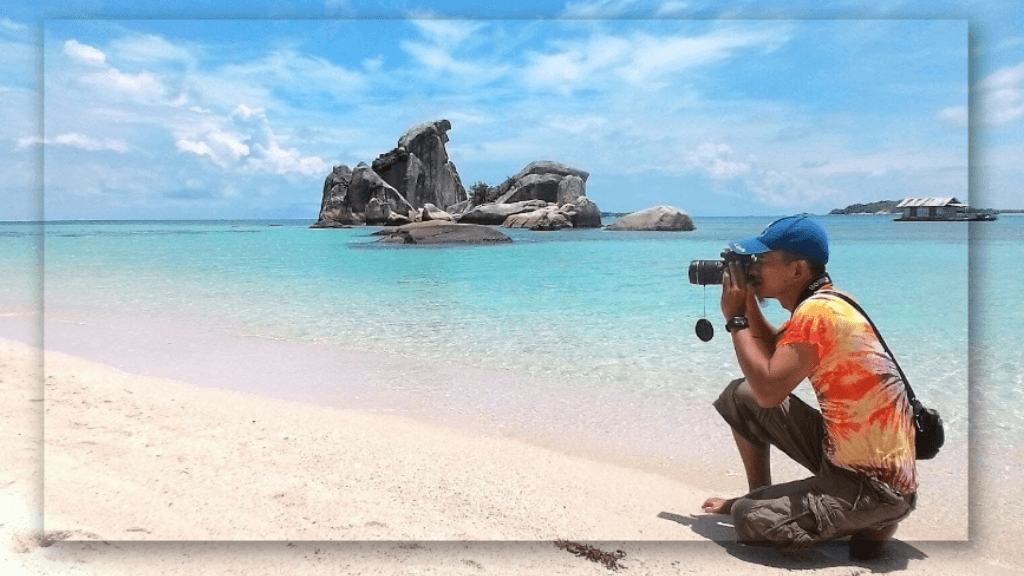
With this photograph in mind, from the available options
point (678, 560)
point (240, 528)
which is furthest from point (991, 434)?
point (240, 528)

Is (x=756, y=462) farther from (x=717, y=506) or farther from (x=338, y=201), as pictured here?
(x=338, y=201)

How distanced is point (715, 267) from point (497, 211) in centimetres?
3994

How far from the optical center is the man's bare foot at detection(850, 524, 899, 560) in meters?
2.43

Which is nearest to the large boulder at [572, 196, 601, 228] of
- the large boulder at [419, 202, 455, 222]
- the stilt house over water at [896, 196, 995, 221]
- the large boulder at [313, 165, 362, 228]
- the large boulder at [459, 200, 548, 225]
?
the large boulder at [459, 200, 548, 225]

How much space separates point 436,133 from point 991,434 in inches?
1861

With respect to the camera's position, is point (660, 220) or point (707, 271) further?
point (660, 220)

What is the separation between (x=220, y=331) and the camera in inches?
324

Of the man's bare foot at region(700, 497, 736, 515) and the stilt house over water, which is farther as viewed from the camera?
the stilt house over water

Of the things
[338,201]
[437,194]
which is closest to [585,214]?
[437,194]

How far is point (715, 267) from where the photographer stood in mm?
2523

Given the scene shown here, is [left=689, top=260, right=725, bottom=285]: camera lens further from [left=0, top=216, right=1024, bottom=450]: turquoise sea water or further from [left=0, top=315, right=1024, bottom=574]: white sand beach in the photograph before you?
[left=0, top=315, right=1024, bottom=574]: white sand beach

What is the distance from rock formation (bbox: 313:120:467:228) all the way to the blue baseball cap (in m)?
44.3

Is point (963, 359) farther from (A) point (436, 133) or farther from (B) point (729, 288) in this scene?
(A) point (436, 133)

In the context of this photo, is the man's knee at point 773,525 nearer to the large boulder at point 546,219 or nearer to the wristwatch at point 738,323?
the wristwatch at point 738,323
